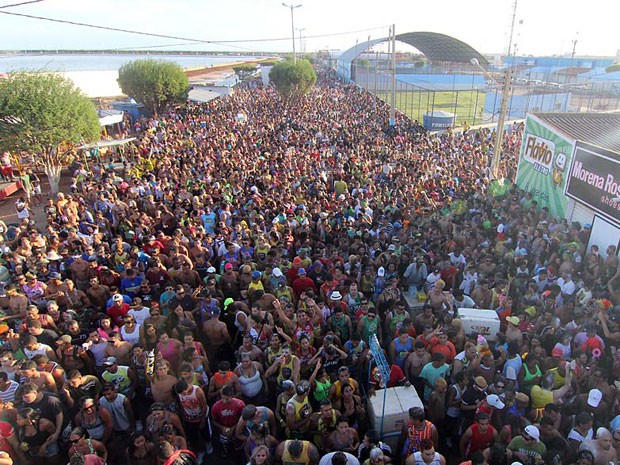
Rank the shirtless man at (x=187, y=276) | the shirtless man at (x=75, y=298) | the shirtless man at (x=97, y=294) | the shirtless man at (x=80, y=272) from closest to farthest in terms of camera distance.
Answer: the shirtless man at (x=75, y=298) < the shirtless man at (x=97, y=294) < the shirtless man at (x=187, y=276) < the shirtless man at (x=80, y=272)

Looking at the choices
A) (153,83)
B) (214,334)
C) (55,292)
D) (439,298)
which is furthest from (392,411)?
(153,83)

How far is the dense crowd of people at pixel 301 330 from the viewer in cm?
447

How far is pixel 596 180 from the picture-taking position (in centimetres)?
998

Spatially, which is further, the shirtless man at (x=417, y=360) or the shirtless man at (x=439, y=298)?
the shirtless man at (x=439, y=298)

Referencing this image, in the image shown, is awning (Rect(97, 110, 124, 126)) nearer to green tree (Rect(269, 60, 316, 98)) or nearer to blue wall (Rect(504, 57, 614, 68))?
green tree (Rect(269, 60, 316, 98))

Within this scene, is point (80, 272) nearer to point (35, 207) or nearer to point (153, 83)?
point (35, 207)

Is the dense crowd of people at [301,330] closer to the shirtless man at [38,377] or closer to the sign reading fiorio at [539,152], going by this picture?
the shirtless man at [38,377]

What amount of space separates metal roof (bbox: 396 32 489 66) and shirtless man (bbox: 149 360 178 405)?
42.8 meters

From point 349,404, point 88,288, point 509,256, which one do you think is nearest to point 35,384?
point 88,288

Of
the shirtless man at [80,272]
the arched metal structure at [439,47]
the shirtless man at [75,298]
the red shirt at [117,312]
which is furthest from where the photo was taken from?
the arched metal structure at [439,47]

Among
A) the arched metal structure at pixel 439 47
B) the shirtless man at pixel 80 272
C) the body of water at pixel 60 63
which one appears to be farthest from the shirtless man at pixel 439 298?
the arched metal structure at pixel 439 47

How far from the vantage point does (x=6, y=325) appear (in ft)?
21.1

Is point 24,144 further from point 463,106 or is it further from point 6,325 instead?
point 463,106

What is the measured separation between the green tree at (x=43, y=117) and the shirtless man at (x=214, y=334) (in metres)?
12.4
